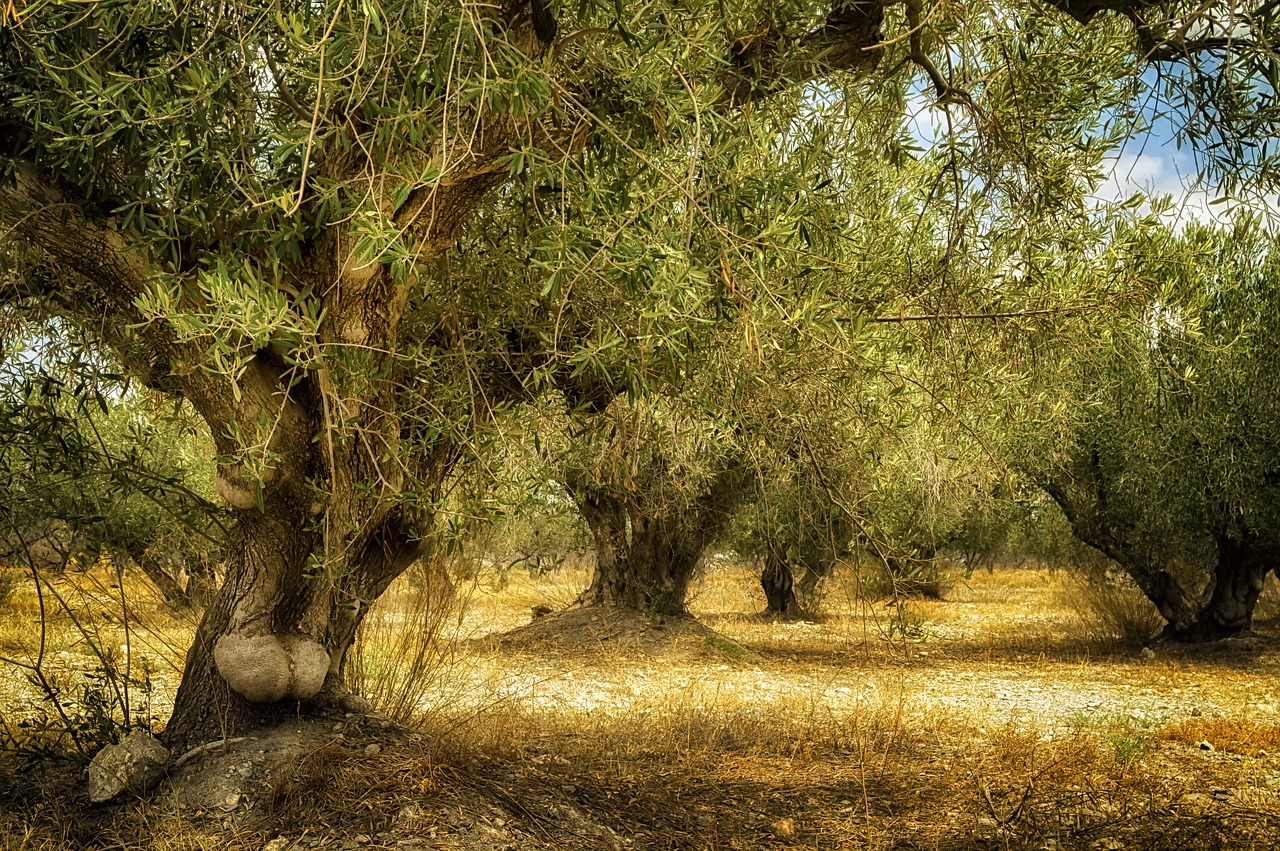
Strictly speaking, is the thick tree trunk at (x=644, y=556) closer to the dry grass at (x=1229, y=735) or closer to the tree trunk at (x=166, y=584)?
the tree trunk at (x=166, y=584)

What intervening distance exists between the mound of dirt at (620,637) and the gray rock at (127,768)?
892 cm

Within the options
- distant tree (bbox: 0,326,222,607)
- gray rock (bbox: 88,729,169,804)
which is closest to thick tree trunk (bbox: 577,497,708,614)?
distant tree (bbox: 0,326,222,607)

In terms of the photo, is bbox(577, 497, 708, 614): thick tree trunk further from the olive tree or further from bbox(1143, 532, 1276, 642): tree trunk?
the olive tree

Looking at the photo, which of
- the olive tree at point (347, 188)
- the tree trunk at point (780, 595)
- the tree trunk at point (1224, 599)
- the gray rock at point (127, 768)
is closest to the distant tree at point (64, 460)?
the olive tree at point (347, 188)

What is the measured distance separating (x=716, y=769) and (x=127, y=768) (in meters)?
3.38

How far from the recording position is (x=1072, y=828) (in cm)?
498

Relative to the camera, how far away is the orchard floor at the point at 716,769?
Answer: 167 inches

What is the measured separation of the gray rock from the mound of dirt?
892 cm

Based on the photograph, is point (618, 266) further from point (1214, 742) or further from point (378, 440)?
point (1214, 742)

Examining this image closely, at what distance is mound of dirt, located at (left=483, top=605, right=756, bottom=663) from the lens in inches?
559

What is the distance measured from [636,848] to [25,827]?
2.63m

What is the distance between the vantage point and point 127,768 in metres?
4.36

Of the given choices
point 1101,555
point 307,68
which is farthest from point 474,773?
point 1101,555

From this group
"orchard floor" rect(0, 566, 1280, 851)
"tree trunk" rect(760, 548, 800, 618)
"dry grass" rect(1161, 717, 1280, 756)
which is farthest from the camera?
"tree trunk" rect(760, 548, 800, 618)
